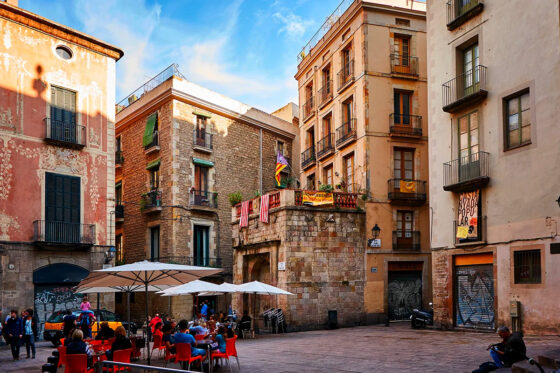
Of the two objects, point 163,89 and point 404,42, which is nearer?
point 404,42

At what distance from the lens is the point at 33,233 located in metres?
23.5

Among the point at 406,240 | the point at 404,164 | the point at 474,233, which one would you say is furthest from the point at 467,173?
the point at 406,240

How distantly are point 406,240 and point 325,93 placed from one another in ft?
32.8

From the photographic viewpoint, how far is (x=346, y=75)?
97.7ft

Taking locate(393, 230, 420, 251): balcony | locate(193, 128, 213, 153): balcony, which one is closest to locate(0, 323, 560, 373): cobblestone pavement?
locate(393, 230, 420, 251): balcony

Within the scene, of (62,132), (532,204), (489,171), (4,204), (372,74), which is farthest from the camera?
(372,74)

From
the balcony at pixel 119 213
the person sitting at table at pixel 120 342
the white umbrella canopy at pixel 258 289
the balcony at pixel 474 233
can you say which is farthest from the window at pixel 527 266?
the balcony at pixel 119 213

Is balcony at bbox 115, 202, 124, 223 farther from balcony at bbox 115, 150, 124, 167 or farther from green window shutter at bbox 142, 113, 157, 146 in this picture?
Answer: green window shutter at bbox 142, 113, 157, 146

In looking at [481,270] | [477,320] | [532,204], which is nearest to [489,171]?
[532,204]

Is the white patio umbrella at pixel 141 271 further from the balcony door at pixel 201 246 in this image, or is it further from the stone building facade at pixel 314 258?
the balcony door at pixel 201 246

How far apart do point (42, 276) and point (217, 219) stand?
11926 millimetres

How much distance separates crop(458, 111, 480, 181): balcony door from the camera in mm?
20317

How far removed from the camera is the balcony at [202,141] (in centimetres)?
3266

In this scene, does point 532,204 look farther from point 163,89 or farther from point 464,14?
point 163,89
